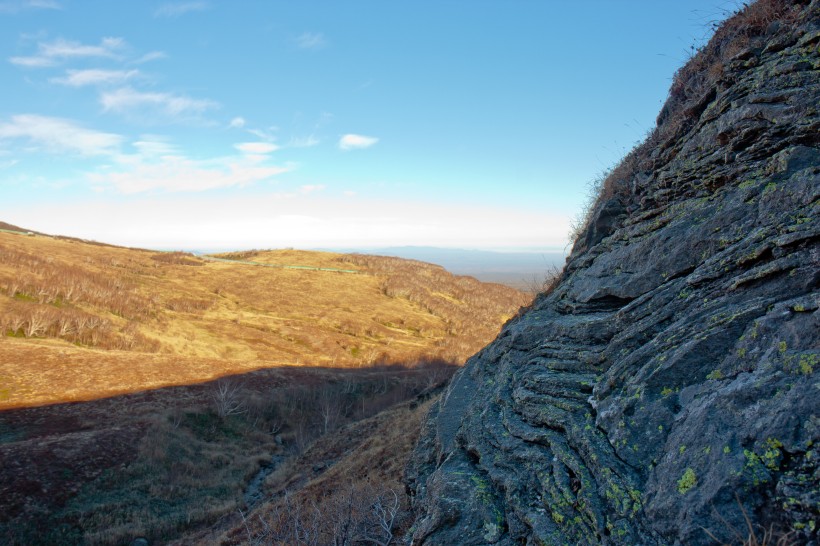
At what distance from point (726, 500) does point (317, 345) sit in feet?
213

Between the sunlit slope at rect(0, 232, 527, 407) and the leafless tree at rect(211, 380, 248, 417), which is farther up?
the sunlit slope at rect(0, 232, 527, 407)

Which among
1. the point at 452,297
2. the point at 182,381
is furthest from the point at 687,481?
the point at 452,297

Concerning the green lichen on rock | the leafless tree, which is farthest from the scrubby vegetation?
the green lichen on rock

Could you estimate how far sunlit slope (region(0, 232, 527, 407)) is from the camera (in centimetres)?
4028

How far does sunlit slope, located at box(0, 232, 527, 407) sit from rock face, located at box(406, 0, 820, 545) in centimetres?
3817

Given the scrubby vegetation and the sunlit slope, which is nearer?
the scrubby vegetation

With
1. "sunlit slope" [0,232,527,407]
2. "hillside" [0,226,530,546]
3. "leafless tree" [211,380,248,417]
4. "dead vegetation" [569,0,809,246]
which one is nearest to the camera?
"dead vegetation" [569,0,809,246]

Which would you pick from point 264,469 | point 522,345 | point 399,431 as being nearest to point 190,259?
point 264,469

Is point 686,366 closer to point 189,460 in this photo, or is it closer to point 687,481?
point 687,481

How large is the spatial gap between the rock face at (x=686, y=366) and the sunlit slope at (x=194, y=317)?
125ft

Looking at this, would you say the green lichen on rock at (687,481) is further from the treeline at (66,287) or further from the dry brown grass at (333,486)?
the treeline at (66,287)

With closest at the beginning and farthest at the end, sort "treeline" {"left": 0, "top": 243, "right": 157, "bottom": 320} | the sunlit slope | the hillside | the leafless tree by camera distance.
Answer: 1. the hillside
2. the leafless tree
3. the sunlit slope
4. "treeline" {"left": 0, "top": 243, "right": 157, "bottom": 320}

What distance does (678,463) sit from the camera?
15.6 feet

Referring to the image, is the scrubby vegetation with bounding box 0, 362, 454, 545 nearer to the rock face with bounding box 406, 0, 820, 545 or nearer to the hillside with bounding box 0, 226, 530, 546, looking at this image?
the hillside with bounding box 0, 226, 530, 546
